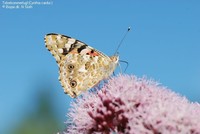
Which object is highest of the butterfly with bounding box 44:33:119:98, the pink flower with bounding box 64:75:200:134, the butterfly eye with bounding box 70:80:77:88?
the butterfly with bounding box 44:33:119:98

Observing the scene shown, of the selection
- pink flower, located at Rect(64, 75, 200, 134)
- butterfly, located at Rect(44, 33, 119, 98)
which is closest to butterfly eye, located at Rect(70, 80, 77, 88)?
butterfly, located at Rect(44, 33, 119, 98)

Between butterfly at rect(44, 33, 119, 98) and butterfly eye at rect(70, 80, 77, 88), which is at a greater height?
butterfly at rect(44, 33, 119, 98)

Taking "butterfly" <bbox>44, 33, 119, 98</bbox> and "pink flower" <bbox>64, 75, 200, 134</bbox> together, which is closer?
"pink flower" <bbox>64, 75, 200, 134</bbox>

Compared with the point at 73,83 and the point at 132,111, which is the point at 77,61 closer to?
the point at 73,83

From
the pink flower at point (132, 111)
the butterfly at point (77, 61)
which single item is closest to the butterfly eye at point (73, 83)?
the butterfly at point (77, 61)

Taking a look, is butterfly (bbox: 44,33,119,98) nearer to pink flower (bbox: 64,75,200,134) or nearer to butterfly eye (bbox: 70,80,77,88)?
butterfly eye (bbox: 70,80,77,88)

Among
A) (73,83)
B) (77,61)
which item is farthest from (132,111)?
(77,61)

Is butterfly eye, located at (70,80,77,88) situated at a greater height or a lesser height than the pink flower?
greater

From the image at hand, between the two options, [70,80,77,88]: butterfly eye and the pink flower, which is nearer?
the pink flower

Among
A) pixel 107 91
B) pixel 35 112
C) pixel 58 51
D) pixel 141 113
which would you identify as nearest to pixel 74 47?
pixel 58 51
